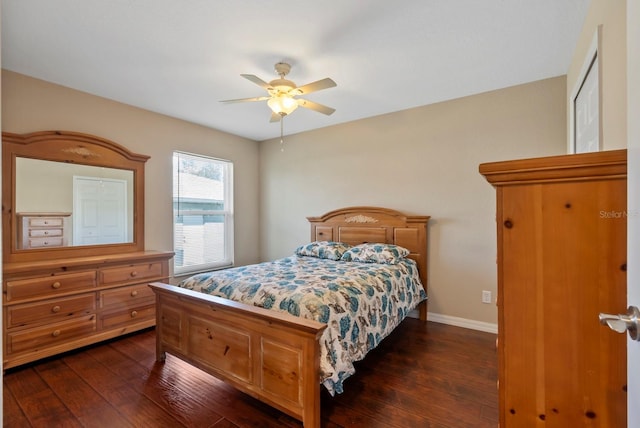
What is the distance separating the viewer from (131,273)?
305 centimetres

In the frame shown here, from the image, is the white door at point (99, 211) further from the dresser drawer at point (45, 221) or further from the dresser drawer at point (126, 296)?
the dresser drawer at point (126, 296)

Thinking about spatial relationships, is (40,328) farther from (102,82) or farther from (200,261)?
(102,82)

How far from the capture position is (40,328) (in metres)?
2.49

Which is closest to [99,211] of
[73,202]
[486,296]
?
[73,202]

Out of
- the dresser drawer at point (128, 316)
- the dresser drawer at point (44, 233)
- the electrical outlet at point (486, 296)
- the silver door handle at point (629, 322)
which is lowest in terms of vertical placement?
the dresser drawer at point (128, 316)

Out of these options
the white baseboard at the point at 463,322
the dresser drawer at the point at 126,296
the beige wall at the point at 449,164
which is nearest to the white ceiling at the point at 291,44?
the beige wall at the point at 449,164

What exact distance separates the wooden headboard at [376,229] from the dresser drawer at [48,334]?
102 inches

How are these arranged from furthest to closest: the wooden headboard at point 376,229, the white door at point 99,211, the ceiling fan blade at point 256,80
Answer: the wooden headboard at point 376,229
the white door at point 99,211
the ceiling fan blade at point 256,80

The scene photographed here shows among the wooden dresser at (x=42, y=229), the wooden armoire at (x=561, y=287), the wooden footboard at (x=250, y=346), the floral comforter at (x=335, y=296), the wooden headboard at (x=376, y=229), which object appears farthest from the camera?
the wooden headboard at (x=376, y=229)

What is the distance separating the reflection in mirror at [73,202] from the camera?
2721 millimetres

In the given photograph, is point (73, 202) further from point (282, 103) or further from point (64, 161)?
point (282, 103)

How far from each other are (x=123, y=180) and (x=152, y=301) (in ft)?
4.39

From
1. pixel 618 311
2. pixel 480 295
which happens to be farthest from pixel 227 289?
pixel 480 295

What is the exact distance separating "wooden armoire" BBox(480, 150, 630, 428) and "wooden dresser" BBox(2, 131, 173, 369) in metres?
3.19
